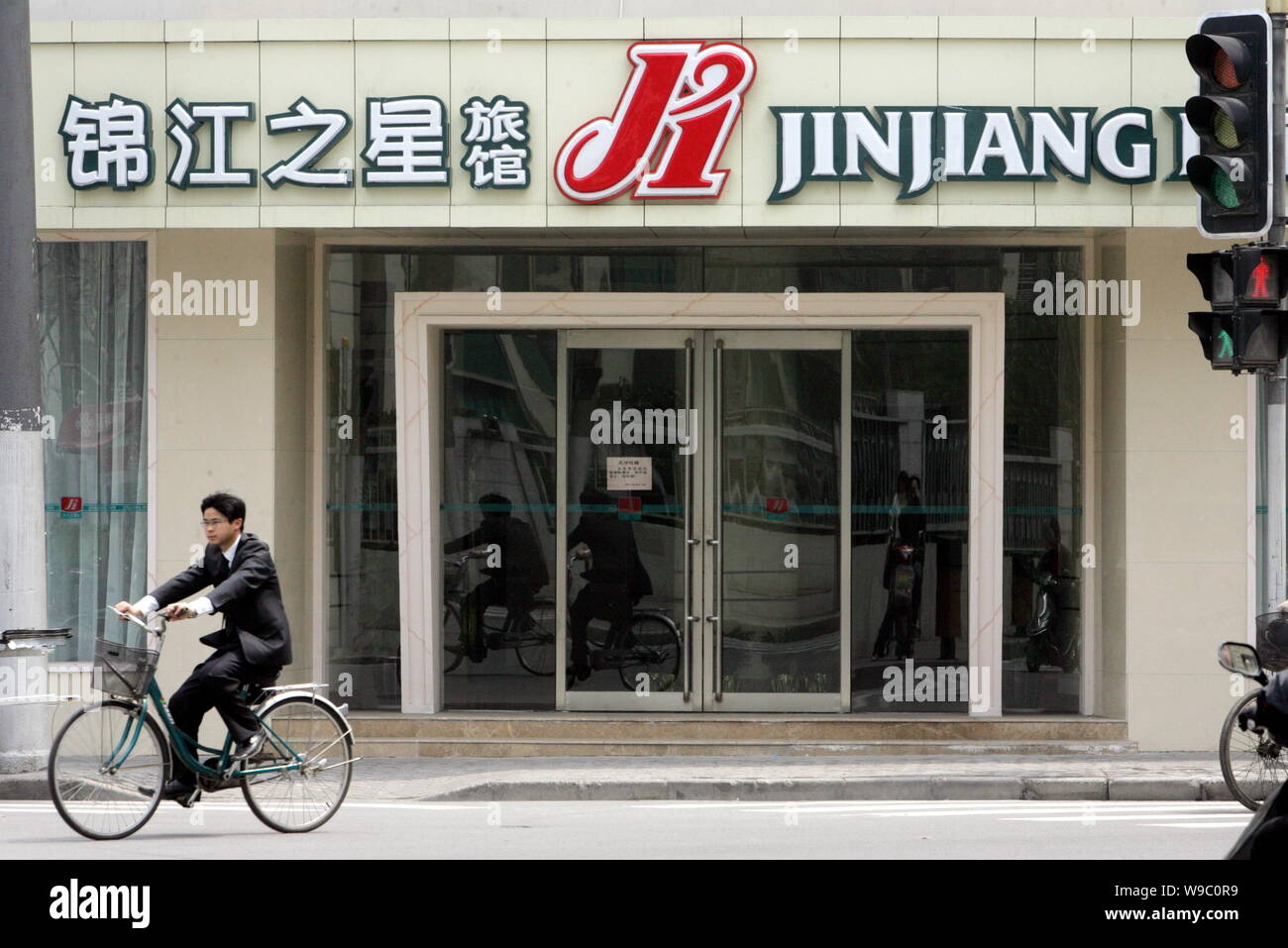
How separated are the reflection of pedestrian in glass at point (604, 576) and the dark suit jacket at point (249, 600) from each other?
4.33 m

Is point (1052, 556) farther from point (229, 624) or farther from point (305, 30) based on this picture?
point (305, 30)

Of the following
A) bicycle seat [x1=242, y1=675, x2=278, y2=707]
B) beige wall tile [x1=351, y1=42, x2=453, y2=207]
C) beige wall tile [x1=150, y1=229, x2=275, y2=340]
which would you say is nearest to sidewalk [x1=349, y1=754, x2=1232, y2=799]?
bicycle seat [x1=242, y1=675, x2=278, y2=707]

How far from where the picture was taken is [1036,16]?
11531mm

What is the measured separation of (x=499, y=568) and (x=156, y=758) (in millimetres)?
4824

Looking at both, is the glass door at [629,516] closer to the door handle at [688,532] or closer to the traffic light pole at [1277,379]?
the door handle at [688,532]

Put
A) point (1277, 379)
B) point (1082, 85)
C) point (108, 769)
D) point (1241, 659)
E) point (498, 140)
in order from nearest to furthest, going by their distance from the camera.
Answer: point (1241, 659)
point (108, 769)
point (1277, 379)
point (1082, 85)
point (498, 140)

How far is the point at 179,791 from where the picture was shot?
27.1ft

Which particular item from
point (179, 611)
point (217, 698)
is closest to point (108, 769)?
point (217, 698)

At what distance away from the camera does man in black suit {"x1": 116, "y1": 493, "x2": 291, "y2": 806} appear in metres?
8.29

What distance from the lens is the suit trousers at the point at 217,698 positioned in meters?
8.30

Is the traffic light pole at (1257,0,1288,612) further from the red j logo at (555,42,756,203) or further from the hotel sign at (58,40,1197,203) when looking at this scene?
the red j logo at (555,42,756,203)

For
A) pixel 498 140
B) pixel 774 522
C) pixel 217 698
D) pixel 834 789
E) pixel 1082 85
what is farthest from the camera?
pixel 774 522
